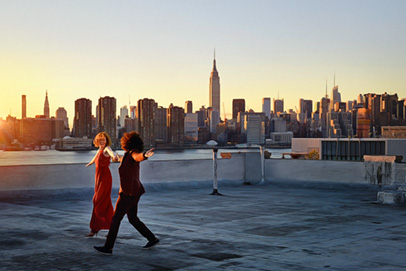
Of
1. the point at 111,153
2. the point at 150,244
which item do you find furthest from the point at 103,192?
the point at 150,244

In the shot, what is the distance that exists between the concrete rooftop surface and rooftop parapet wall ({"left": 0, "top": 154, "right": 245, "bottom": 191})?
416mm

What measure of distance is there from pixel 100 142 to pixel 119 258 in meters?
2.74

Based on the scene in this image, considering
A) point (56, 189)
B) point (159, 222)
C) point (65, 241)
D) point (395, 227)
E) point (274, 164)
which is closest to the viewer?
point (65, 241)

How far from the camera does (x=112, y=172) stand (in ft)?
63.1

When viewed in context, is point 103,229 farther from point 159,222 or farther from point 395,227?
point 395,227

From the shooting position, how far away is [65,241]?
9484 millimetres

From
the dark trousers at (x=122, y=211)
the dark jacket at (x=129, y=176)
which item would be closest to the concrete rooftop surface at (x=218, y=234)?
the dark trousers at (x=122, y=211)

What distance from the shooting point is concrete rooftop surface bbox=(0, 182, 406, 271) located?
25.5ft

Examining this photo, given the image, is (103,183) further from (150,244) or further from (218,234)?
(218,234)

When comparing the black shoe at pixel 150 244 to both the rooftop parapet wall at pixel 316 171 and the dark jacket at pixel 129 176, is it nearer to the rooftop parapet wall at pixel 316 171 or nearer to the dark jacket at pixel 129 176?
the dark jacket at pixel 129 176

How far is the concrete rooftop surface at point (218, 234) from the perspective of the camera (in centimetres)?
778

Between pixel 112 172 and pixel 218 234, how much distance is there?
9576mm

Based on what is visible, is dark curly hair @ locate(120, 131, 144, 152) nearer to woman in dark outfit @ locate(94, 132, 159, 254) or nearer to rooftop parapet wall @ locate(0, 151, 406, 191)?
woman in dark outfit @ locate(94, 132, 159, 254)

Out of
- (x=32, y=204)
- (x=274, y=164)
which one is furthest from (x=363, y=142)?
(x=32, y=204)
